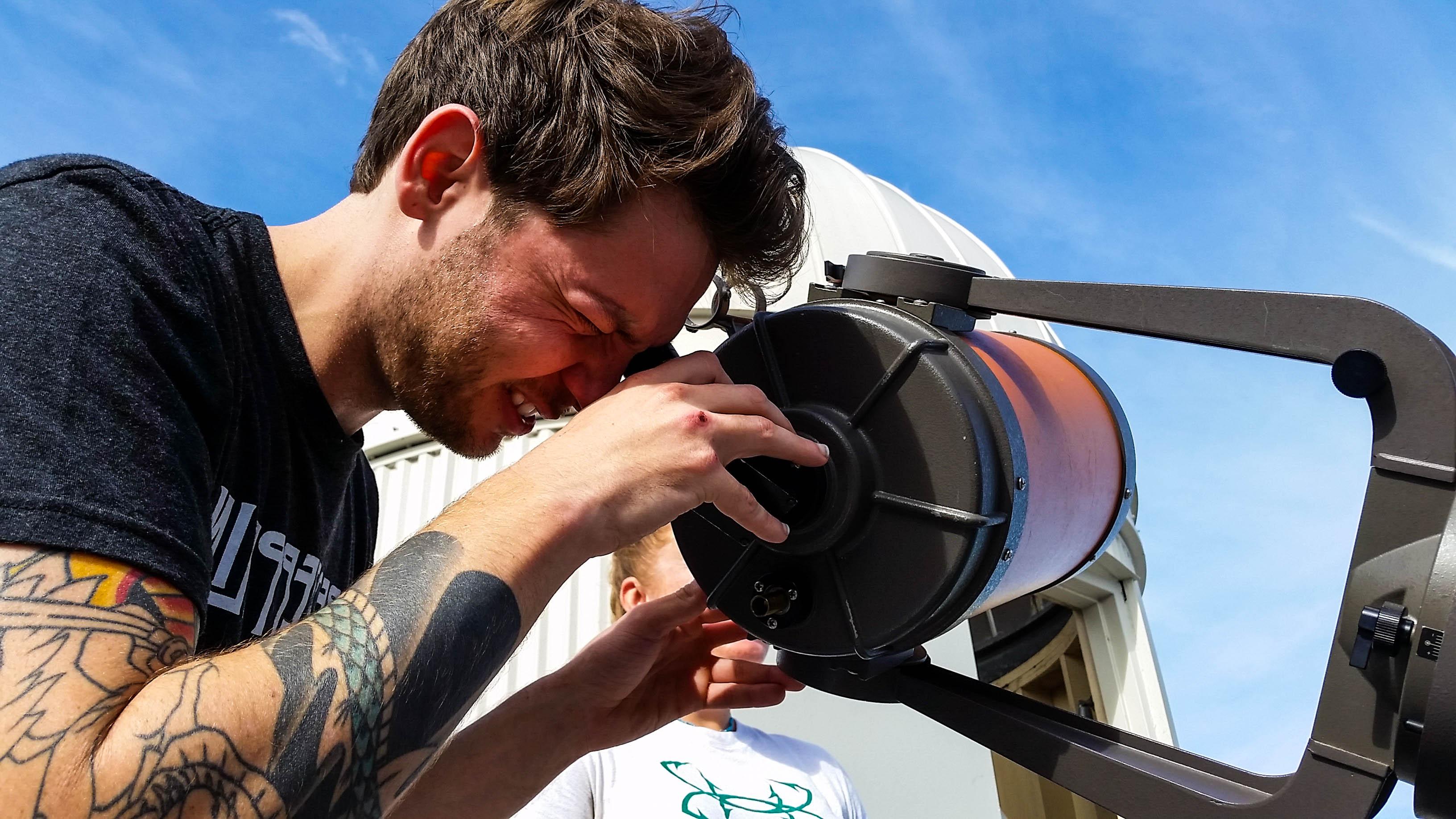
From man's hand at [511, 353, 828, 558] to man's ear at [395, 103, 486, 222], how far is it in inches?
18.9

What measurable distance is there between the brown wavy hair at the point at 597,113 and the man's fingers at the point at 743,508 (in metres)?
0.49

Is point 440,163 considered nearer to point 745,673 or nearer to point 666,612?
point 666,612

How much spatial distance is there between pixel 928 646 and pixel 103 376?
3688 millimetres

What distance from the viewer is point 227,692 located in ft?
2.99

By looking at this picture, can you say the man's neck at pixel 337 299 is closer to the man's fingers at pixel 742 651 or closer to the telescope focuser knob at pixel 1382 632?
the man's fingers at pixel 742 651

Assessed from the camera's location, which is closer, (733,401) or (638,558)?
(733,401)

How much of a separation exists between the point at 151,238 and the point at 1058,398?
3.66 ft

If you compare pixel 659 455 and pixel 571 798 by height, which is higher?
pixel 659 455

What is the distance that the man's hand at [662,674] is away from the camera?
1.62 metres

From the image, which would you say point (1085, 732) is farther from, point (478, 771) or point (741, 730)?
point (741, 730)

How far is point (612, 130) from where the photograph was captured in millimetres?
1508

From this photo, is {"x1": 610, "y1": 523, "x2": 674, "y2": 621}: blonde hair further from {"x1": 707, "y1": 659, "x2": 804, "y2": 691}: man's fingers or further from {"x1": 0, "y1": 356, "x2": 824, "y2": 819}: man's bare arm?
{"x1": 0, "y1": 356, "x2": 824, "y2": 819}: man's bare arm

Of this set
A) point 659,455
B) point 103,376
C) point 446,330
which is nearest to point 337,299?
point 446,330

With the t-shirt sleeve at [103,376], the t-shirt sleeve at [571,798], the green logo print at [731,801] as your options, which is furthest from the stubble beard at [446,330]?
the green logo print at [731,801]
